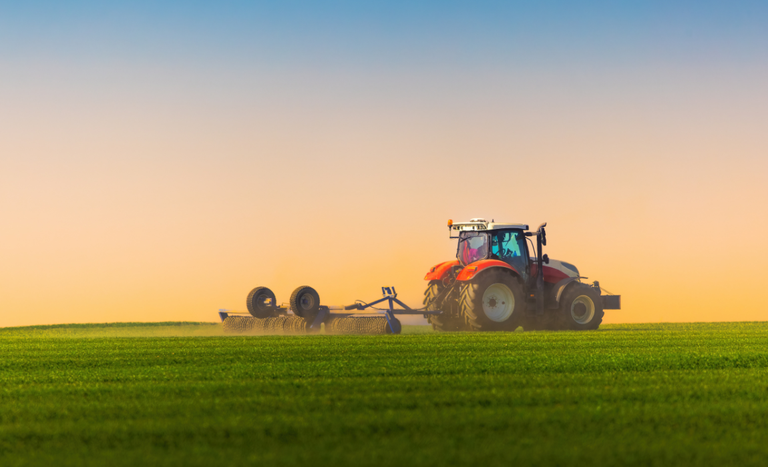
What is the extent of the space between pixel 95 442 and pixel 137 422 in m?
0.53

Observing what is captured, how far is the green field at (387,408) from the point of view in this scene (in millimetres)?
4484

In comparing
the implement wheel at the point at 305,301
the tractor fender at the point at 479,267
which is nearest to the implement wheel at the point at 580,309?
the tractor fender at the point at 479,267

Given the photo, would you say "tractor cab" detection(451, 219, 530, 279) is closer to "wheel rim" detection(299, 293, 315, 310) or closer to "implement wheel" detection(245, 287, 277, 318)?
"wheel rim" detection(299, 293, 315, 310)

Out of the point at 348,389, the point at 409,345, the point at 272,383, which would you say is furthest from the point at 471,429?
the point at 409,345

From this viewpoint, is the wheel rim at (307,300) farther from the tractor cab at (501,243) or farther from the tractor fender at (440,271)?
the tractor cab at (501,243)

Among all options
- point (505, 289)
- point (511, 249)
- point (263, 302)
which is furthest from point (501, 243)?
point (263, 302)

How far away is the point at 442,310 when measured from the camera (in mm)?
18312

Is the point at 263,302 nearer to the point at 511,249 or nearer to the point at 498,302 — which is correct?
the point at 498,302

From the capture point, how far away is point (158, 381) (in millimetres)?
7648

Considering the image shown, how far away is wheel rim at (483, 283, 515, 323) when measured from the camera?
17.5 metres

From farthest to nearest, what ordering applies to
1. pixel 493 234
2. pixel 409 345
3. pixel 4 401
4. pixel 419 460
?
pixel 493 234 → pixel 409 345 → pixel 4 401 → pixel 419 460

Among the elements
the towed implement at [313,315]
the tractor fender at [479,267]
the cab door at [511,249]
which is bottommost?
the towed implement at [313,315]

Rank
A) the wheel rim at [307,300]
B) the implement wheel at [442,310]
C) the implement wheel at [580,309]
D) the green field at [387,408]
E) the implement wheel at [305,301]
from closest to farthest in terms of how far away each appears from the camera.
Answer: the green field at [387,408]
the implement wheel at [305,301]
the wheel rim at [307,300]
the implement wheel at [442,310]
the implement wheel at [580,309]

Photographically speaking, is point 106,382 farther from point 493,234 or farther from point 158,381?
point 493,234
